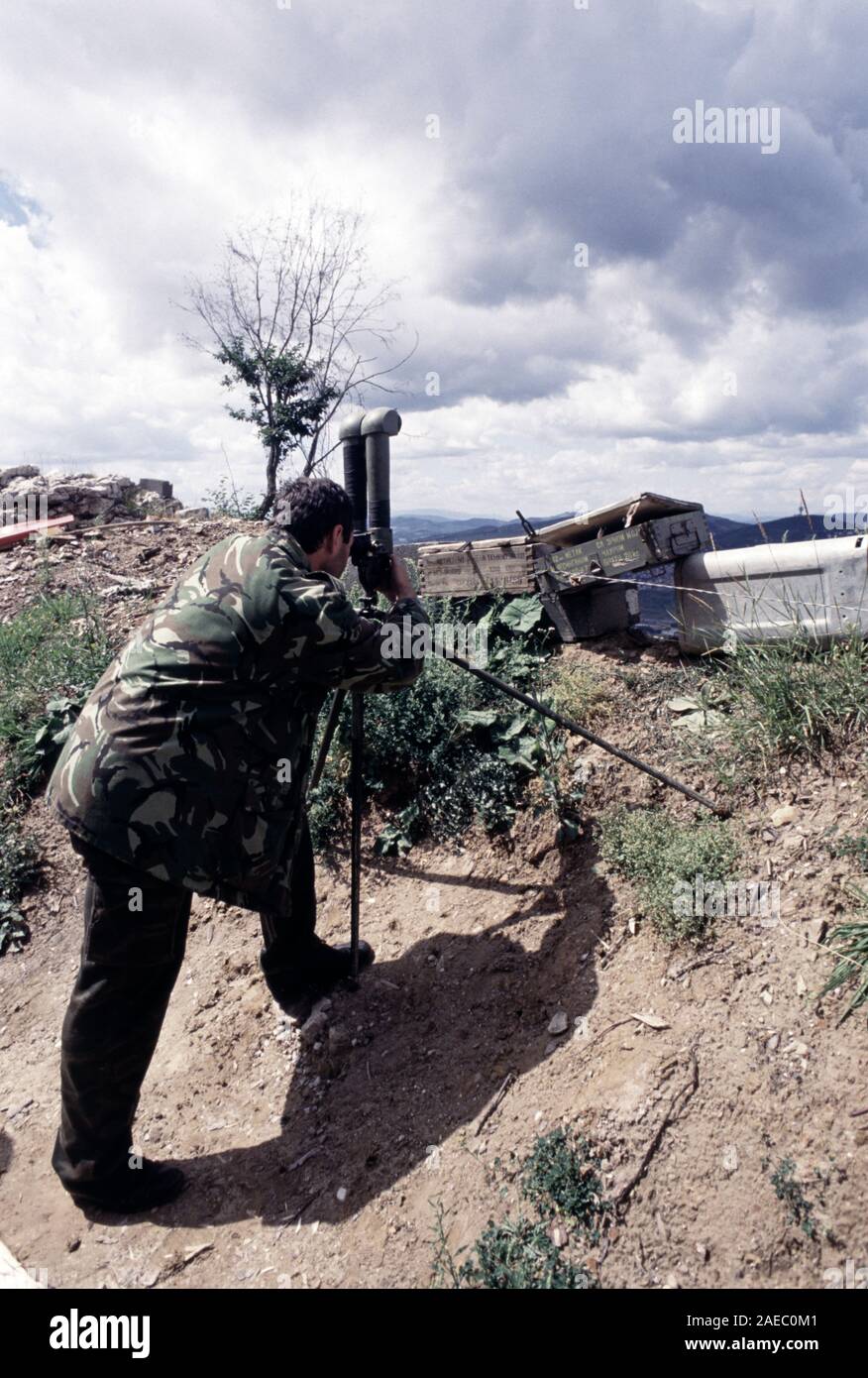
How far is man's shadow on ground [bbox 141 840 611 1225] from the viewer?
289 centimetres

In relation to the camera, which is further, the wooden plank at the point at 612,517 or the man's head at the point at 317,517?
the wooden plank at the point at 612,517

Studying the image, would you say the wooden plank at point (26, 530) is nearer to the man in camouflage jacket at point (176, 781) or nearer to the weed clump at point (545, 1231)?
the man in camouflage jacket at point (176, 781)

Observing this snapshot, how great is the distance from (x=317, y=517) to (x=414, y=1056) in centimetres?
217

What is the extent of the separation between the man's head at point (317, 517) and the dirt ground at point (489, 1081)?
5.93ft

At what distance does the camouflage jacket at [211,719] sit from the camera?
103 inches

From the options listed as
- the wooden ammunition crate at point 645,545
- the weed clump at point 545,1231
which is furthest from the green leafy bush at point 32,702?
the wooden ammunition crate at point 645,545

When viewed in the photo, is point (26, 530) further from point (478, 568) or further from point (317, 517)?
point (317, 517)

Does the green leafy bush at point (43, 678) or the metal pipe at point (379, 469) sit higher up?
the metal pipe at point (379, 469)

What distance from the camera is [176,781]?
265 cm

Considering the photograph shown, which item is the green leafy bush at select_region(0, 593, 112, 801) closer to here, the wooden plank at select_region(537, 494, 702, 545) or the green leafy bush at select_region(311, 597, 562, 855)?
the green leafy bush at select_region(311, 597, 562, 855)

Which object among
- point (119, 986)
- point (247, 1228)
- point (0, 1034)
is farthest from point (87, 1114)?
point (0, 1034)

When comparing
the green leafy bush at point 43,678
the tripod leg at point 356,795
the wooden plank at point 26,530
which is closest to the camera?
the tripod leg at point 356,795

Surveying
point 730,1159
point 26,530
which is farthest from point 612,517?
point 26,530
